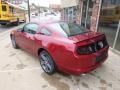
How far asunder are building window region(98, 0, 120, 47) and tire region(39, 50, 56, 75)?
143 inches

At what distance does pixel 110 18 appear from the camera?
7.27m

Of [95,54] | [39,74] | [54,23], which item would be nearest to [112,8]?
[54,23]

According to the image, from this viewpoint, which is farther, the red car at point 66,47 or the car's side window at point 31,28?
the car's side window at point 31,28

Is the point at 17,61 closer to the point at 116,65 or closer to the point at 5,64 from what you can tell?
the point at 5,64

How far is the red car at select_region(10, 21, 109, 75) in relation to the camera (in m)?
3.50

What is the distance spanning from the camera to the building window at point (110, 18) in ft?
22.1

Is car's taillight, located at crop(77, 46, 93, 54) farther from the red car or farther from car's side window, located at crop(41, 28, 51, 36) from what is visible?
car's side window, located at crop(41, 28, 51, 36)

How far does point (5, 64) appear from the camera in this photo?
17.2 feet

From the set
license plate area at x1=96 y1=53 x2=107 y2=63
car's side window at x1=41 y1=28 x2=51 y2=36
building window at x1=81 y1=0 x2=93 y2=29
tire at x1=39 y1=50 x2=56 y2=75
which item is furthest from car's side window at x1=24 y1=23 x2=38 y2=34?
building window at x1=81 y1=0 x2=93 y2=29

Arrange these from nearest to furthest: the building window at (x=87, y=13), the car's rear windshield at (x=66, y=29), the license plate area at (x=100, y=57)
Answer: the license plate area at (x=100, y=57) < the car's rear windshield at (x=66, y=29) < the building window at (x=87, y=13)

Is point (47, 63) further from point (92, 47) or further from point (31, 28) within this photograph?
point (31, 28)

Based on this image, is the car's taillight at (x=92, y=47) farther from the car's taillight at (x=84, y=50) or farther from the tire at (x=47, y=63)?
the tire at (x=47, y=63)

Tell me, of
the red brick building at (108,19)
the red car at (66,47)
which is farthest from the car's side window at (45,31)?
the red brick building at (108,19)

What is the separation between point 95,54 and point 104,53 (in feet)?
1.78
